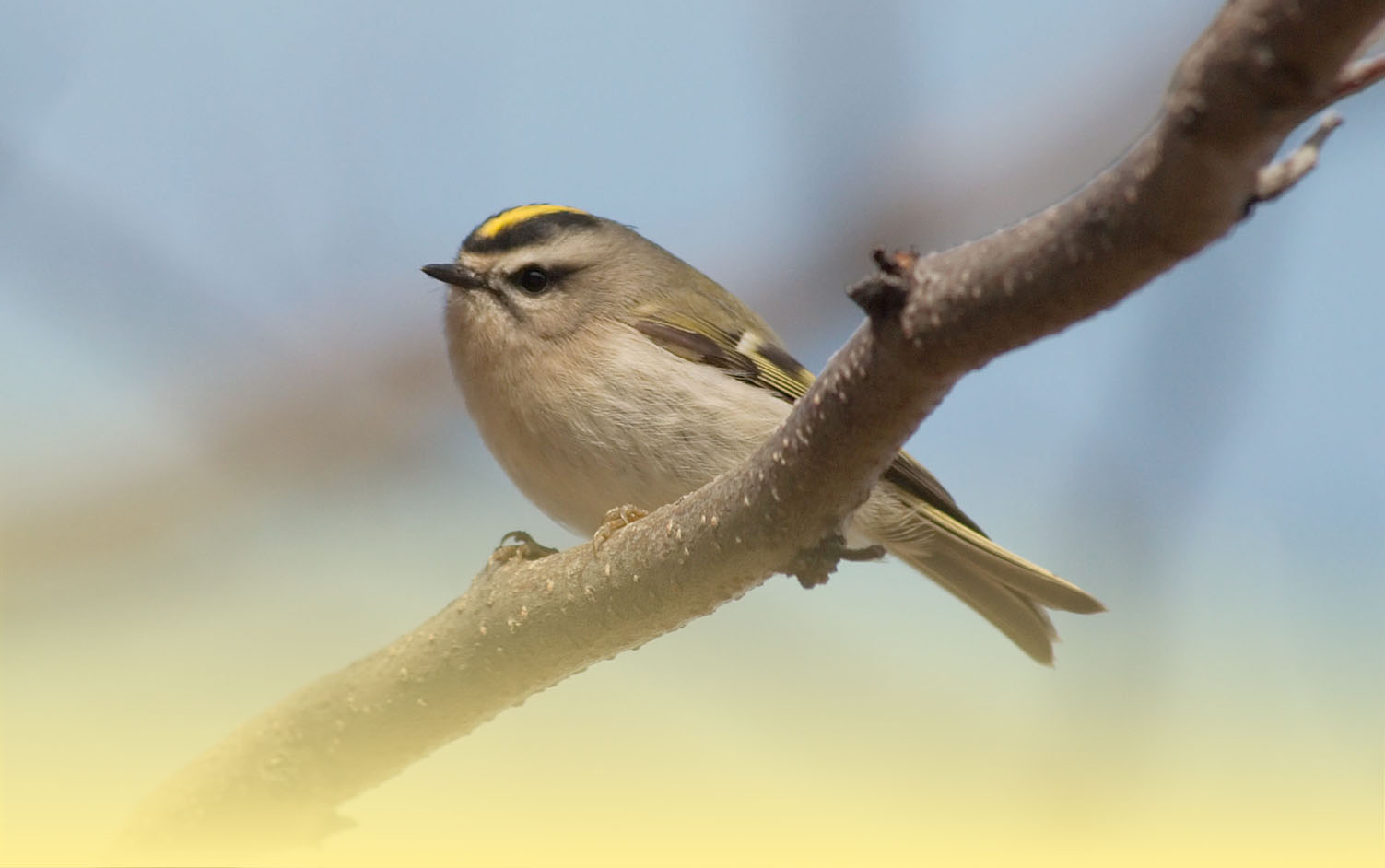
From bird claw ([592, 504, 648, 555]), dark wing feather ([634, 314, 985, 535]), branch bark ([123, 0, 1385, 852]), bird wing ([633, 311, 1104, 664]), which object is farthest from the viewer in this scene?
dark wing feather ([634, 314, 985, 535])

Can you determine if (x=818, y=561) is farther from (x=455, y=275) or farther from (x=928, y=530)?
(x=455, y=275)

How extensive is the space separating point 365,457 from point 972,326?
6.29ft

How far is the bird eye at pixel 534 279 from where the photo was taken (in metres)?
3.07

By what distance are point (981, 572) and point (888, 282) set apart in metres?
1.67

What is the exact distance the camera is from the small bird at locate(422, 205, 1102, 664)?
8.69 ft

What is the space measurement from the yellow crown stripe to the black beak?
15 centimetres

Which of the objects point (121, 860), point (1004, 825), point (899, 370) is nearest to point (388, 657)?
point (121, 860)

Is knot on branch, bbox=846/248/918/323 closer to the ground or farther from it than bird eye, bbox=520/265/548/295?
closer to the ground

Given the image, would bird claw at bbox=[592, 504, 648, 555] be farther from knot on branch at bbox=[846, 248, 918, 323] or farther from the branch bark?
knot on branch at bbox=[846, 248, 918, 323]

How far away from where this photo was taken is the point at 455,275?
9.91 ft

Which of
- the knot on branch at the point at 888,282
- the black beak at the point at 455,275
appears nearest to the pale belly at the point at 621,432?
the black beak at the point at 455,275

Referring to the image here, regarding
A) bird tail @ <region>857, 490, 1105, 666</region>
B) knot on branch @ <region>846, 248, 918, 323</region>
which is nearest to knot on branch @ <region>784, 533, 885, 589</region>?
knot on branch @ <region>846, 248, 918, 323</region>

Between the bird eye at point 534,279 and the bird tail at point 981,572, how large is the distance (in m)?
0.94

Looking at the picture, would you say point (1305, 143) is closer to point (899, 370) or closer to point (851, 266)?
point (899, 370)
